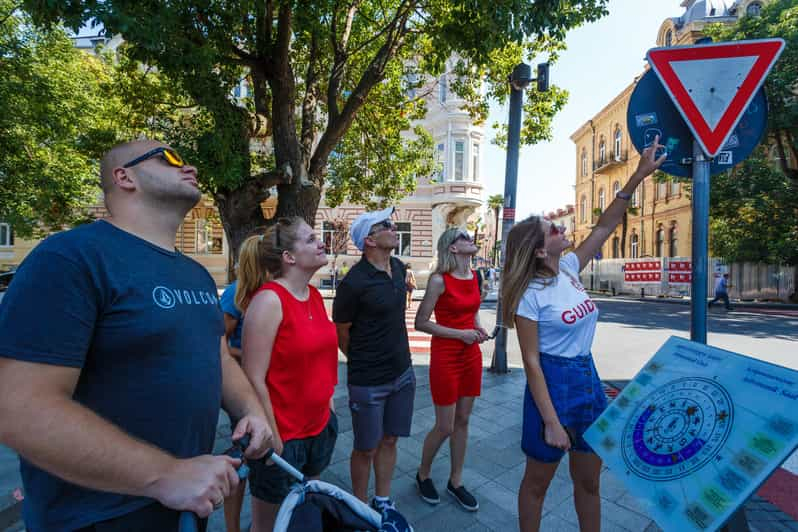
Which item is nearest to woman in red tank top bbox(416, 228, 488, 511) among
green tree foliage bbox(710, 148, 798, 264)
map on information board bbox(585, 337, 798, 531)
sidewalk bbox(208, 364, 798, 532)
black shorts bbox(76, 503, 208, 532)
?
sidewalk bbox(208, 364, 798, 532)

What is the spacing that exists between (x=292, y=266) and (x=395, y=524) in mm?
1464

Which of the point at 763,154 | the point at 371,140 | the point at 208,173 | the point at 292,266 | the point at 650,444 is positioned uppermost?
the point at 763,154

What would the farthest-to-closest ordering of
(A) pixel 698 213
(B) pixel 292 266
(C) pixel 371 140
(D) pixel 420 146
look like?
(D) pixel 420 146 < (C) pixel 371 140 < (B) pixel 292 266 < (A) pixel 698 213

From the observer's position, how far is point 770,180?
62.3ft

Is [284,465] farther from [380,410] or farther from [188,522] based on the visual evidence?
[380,410]

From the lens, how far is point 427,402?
214 inches

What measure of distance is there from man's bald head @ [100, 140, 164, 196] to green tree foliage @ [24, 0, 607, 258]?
3.52 metres

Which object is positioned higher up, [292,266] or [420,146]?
[420,146]

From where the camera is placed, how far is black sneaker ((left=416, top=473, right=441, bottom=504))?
3.14 meters

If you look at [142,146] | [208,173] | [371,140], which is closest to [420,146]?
[371,140]

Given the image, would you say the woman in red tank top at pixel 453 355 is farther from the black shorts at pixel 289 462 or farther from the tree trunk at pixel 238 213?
the tree trunk at pixel 238 213

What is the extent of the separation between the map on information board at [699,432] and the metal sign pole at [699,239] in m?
0.37

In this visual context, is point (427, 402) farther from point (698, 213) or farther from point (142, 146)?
point (142, 146)

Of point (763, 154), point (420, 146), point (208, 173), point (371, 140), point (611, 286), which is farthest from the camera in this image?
point (611, 286)
